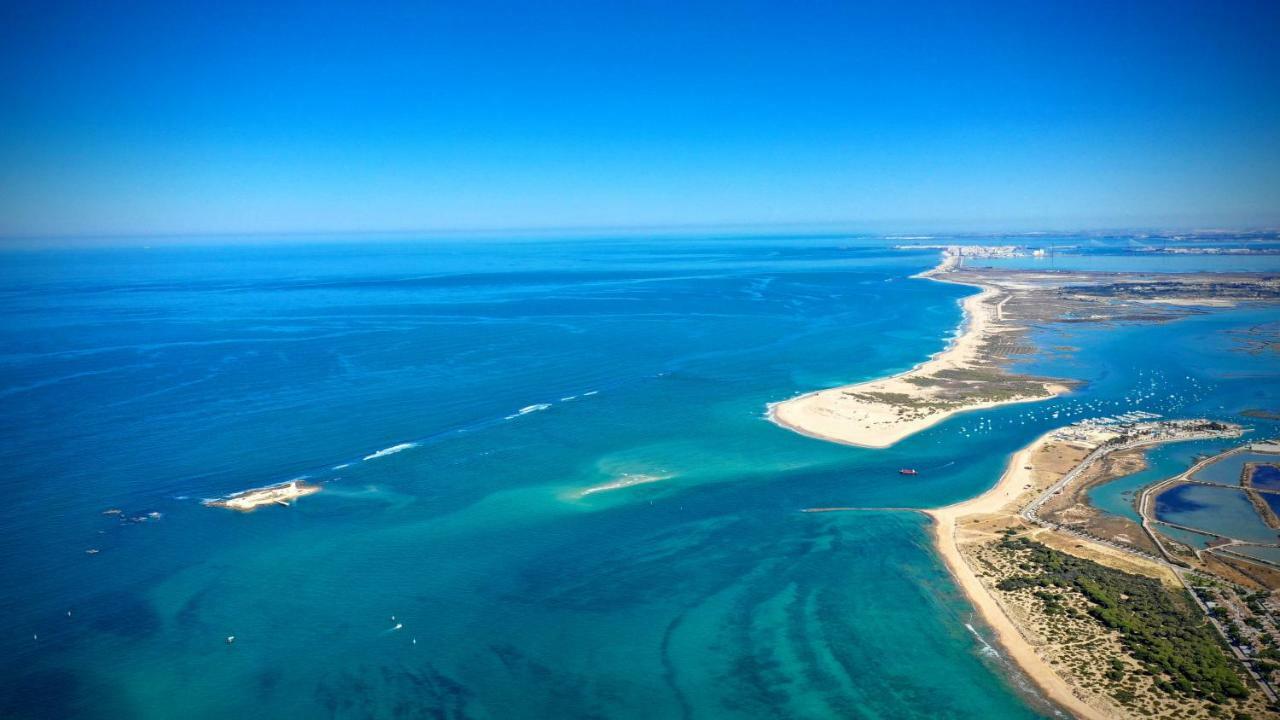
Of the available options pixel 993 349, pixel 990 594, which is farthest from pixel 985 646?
pixel 993 349

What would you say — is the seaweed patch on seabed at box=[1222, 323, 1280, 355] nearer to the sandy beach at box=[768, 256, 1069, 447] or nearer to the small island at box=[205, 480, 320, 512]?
the sandy beach at box=[768, 256, 1069, 447]

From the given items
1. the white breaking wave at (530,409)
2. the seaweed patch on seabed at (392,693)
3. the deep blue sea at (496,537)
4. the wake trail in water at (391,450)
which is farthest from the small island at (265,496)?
the white breaking wave at (530,409)

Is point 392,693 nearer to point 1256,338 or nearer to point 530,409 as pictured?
point 530,409

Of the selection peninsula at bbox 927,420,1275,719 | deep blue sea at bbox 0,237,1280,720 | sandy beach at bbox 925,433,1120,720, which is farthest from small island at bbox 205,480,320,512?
peninsula at bbox 927,420,1275,719

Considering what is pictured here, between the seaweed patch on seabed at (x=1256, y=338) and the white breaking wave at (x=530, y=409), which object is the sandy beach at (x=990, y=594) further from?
the seaweed patch on seabed at (x=1256, y=338)

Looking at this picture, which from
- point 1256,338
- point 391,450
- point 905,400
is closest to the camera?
point 391,450

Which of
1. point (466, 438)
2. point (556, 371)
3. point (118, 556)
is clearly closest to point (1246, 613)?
point (466, 438)

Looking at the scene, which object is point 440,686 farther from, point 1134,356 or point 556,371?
point 1134,356
